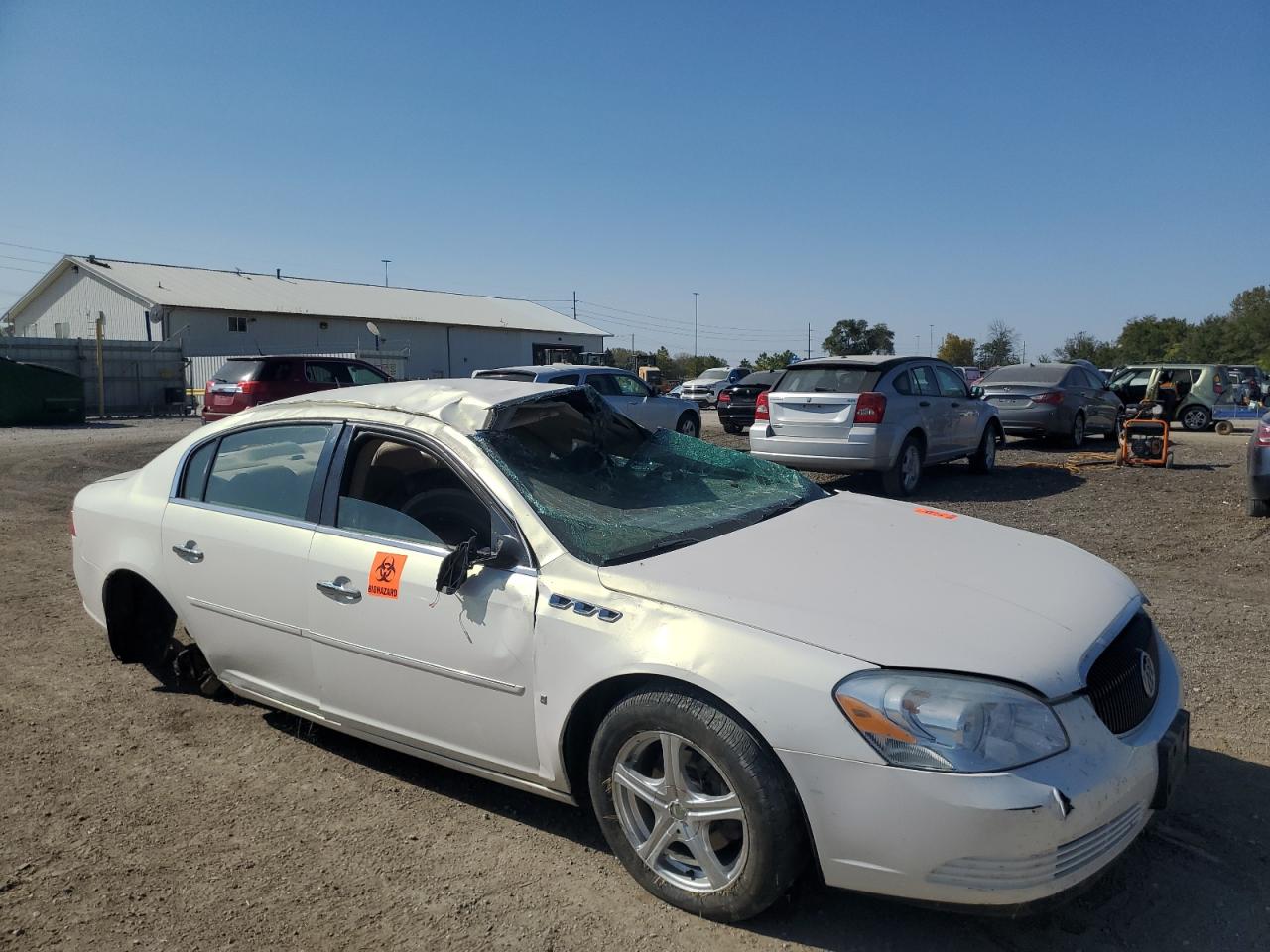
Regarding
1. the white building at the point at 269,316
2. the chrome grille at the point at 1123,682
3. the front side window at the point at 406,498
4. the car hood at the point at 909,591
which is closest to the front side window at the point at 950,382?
the car hood at the point at 909,591

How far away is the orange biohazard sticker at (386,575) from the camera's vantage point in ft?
11.2

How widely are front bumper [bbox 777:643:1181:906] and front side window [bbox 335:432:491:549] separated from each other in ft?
5.03

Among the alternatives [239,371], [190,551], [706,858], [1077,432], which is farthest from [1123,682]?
[239,371]

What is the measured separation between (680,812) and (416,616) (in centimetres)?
115

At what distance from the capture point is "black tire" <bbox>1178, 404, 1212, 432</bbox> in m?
21.3

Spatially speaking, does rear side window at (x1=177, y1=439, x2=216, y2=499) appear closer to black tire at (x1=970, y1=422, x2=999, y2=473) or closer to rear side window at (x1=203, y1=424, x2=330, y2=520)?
rear side window at (x1=203, y1=424, x2=330, y2=520)

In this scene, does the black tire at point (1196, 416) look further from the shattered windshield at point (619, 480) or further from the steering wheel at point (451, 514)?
the steering wheel at point (451, 514)

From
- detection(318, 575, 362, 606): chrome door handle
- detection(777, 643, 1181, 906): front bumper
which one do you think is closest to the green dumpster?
detection(318, 575, 362, 606): chrome door handle

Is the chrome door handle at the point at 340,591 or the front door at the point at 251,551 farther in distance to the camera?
the front door at the point at 251,551

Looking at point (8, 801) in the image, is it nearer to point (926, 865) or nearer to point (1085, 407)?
point (926, 865)

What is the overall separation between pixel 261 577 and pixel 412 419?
0.90 meters

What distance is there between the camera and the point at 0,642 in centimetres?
546

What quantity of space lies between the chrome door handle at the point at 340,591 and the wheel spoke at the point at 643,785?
3.93 feet

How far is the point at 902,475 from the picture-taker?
11023 millimetres
